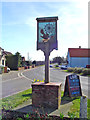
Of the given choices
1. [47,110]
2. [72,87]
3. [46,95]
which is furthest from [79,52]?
[47,110]

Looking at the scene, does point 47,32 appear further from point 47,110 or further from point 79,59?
point 79,59

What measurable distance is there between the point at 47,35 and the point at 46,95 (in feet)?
8.33

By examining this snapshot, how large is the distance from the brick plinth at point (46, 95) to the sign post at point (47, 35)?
58 centimetres

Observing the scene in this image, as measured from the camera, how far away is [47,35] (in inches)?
230

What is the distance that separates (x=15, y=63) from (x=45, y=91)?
32688 mm

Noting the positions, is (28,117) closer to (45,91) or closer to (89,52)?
(45,91)

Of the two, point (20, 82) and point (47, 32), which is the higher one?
point (47, 32)

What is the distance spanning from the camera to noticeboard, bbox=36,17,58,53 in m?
5.73

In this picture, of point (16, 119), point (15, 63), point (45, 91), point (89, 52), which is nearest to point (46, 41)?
point (45, 91)

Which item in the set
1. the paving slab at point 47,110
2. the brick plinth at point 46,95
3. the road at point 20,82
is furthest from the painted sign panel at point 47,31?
the road at point 20,82

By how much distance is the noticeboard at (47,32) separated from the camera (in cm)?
573

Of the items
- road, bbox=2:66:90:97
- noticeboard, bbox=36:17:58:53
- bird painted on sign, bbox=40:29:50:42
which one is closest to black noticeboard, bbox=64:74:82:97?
road, bbox=2:66:90:97

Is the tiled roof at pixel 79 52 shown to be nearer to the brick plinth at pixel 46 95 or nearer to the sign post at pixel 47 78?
the sign post at pixel 47 78

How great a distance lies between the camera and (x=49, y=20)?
5773 millimetres
